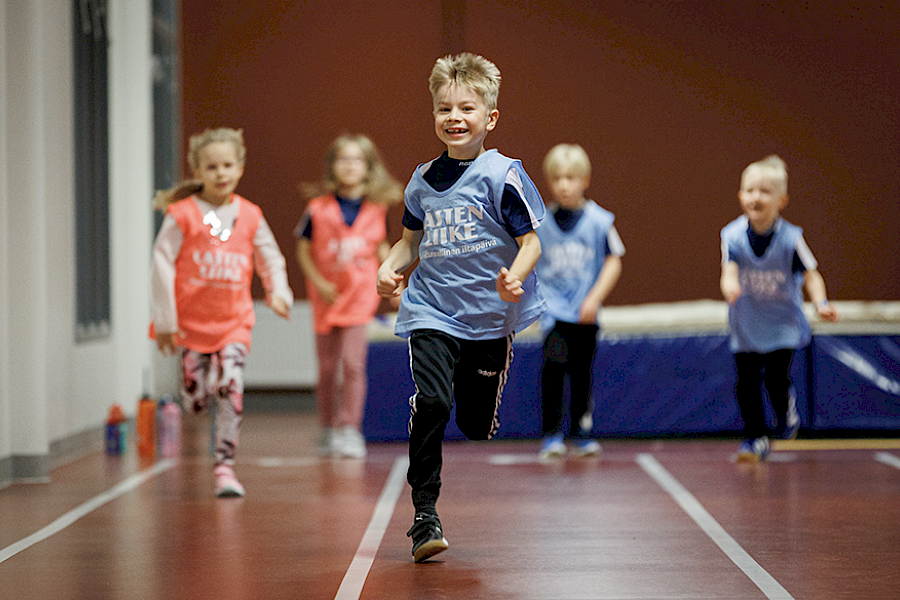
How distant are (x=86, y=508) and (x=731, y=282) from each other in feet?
11.0

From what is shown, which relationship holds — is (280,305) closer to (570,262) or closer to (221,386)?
(221,386)

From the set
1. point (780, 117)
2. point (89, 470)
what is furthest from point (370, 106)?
point (89, 470)

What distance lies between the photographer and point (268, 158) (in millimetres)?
10055

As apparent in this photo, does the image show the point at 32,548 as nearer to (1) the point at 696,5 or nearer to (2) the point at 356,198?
(2) the point at 356,198

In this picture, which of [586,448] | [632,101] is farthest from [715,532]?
[632,101]

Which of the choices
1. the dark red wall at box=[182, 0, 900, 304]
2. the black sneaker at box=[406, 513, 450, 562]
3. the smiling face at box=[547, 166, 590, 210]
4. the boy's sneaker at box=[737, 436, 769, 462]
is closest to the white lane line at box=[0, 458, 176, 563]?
the black sneaker at box=[406, 513, 450, 562]

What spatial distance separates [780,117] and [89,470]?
707cm

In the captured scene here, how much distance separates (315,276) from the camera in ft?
20.8

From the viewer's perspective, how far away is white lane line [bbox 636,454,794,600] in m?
3.13

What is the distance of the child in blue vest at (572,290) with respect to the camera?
612 cm

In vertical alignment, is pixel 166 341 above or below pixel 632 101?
below

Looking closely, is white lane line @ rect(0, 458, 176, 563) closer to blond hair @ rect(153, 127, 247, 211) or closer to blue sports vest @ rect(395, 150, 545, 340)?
blond hair @ rect(153, 127, 247, 211)

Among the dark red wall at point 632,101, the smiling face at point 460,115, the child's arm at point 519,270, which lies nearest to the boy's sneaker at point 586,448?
the child's arm at point 519,270

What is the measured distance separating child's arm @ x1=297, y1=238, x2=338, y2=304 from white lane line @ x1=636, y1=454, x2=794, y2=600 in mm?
1933
